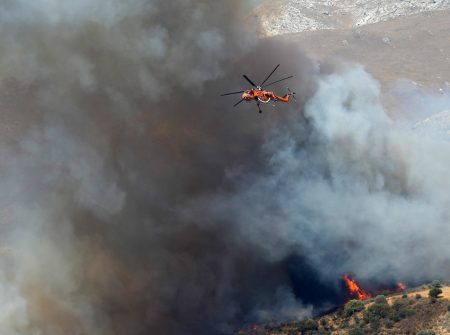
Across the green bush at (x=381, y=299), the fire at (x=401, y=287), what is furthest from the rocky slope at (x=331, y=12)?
the green bush at (x=381, y=299)

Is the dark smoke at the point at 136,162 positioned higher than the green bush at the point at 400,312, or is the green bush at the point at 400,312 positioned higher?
the dark smoke at the point at 136,162

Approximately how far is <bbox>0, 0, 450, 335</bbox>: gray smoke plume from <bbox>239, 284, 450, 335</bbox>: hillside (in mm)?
2476

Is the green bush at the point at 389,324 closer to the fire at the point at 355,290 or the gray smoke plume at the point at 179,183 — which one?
the gray smoke plume at the point at 179,183

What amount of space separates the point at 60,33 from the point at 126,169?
39.0 feet

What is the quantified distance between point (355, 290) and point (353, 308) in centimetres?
507

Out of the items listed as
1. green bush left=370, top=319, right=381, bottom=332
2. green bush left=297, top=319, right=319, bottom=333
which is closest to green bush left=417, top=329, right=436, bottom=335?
green bush left=370, top=319, right=381, bottom=332

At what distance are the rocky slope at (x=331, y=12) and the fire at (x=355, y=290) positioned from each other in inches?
4265

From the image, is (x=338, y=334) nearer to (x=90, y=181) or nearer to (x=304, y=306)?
(x=304, y=306)

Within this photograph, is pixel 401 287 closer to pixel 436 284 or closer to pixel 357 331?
pixel 436 284

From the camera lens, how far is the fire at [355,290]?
5562 cm

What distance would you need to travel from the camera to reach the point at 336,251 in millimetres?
56281

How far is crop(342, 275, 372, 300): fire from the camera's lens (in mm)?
55625

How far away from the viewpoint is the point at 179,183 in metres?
51.5

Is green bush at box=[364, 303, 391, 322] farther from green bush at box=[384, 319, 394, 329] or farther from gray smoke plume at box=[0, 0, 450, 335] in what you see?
gray smoke plume at box=[0, 0, 450, 335]
